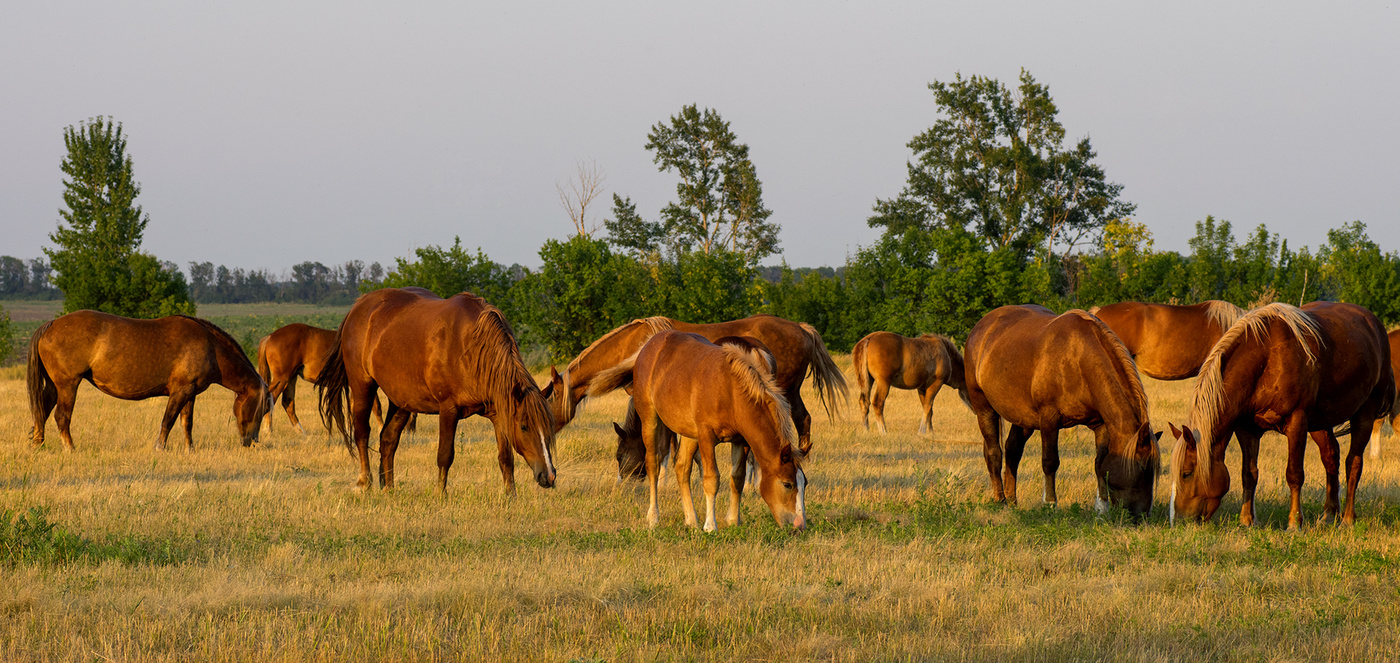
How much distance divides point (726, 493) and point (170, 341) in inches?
315

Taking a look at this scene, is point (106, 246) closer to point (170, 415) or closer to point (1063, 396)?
point (170, 415)

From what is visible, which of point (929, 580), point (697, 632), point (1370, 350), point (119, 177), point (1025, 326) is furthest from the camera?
point (119, 177)

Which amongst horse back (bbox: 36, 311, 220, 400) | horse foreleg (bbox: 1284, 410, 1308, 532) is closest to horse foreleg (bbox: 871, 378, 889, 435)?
horse foreleg (bbox: 1284, 410, 1308, 532)

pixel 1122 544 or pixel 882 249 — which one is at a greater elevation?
pixel 882 249

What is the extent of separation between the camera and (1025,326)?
8.97 meters

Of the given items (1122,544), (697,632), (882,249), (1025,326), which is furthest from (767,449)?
(882,249)

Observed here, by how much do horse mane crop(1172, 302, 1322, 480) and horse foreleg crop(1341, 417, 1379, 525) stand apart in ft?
3.31

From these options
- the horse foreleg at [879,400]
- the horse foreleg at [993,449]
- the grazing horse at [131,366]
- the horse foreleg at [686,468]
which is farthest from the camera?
the horse foreleg at [879,400]

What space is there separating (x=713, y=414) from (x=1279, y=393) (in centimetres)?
424

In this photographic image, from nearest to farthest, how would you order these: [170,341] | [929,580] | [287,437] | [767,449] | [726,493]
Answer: [929,580]
[767,449]
[726,493]
[170,341]
[287,437]

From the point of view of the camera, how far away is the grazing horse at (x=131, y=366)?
12.7 m

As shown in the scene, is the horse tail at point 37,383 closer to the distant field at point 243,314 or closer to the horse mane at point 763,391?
the horse mane at point 763,391

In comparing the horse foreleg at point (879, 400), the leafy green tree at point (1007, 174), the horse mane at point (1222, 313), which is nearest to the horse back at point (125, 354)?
the horse foreleg at point (879, 400)

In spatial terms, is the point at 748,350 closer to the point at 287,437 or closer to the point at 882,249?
the point at 287,437
